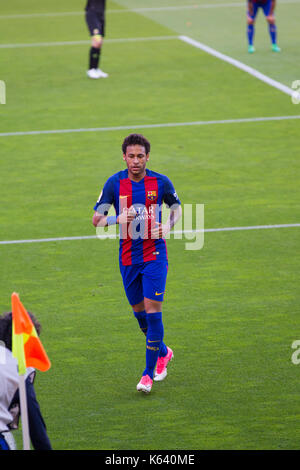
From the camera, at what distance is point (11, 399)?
17.3 ft

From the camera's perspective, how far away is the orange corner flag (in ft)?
16.4

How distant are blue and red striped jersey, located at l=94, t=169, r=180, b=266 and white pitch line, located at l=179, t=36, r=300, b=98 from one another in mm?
11744

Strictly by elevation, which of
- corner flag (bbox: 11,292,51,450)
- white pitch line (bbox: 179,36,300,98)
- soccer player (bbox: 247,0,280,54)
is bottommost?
corner flag (bbox: 11,292,51,450)

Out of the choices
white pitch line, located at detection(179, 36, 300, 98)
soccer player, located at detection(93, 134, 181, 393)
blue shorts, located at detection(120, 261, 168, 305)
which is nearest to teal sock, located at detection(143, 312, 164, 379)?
soccer player, located at detection(93, 134, 181, 393)

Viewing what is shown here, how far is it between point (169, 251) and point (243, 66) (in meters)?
11.0

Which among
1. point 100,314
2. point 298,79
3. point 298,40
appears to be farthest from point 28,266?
point 298,40

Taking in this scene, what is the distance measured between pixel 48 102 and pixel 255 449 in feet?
43.3

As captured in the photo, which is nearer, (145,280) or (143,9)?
(145,280)

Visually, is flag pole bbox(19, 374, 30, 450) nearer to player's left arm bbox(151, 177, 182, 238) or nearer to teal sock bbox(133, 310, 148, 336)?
player's left arm bbox(151, 177, 182, 238)

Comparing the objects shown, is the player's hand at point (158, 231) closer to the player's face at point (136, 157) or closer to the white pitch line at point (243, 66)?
the player's face at point (136, 157)

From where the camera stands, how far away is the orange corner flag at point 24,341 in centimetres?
501

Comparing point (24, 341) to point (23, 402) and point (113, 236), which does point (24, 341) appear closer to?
point (23, 402)

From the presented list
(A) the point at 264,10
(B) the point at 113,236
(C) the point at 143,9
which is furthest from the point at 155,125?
(C) the point at 143,9

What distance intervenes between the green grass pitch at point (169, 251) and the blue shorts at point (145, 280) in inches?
33.7
